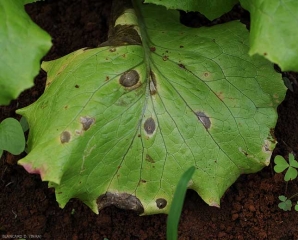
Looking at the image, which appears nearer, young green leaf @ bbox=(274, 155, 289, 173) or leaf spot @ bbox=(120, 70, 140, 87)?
leaf spot @ bbox=(120, 70, 140, 87)

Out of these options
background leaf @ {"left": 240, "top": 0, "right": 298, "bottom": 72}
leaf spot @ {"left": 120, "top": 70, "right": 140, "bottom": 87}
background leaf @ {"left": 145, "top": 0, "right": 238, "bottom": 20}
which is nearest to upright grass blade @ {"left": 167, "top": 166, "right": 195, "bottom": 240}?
background leaf @ {"left": 240, "top": 0, "right": 298, "bottom": 72}

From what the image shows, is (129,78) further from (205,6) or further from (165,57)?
(205,6)

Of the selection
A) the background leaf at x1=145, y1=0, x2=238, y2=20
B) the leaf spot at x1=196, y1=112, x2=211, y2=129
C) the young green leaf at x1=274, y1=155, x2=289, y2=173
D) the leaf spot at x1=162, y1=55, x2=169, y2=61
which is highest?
the background leaf at x1=145, y1=0, x2=238, y2=20

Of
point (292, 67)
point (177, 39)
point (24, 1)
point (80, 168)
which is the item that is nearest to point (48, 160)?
point (80, 168)

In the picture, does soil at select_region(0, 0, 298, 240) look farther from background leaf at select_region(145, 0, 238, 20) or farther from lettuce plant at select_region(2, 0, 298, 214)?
background leaf at select_region(145, 0, 238, 20)

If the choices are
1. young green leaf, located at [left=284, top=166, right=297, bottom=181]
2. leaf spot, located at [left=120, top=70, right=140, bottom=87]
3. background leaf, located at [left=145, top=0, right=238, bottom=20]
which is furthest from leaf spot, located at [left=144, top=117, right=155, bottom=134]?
young green leaf, located at [left=284, top=166, right=297, bottom=181]

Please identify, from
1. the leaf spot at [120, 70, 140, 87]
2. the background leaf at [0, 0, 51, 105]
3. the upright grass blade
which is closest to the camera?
the upright grass blade

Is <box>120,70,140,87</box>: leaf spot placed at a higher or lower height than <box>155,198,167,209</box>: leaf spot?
higher

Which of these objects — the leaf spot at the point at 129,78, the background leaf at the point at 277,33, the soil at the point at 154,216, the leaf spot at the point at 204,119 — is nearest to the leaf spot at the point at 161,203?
the soil at the point at 154,216

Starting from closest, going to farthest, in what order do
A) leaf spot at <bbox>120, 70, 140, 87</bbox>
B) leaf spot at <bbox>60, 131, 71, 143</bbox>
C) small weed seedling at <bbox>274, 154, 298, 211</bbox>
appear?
leaf spot at <bbox>60, 131, 71, 143</bbox>, leaf spot at <bbox>120, 70, 140, 87</bbox>, small weed seedling at <bbox>274, 154, 298, 211</bbox>
